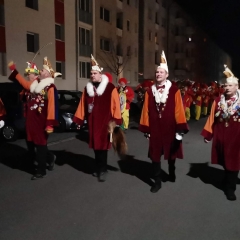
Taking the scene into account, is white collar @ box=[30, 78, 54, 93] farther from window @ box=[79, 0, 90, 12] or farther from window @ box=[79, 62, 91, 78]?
window @ box=[79, 0, 90, 12]

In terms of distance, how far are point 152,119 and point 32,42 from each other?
17.8 meters

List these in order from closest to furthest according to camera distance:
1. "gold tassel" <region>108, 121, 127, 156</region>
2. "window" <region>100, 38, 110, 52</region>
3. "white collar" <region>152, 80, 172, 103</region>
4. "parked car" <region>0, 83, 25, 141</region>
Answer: "white collar" <region>152, 80, 172, 103</region>, "gold tassel" <region>108, 121, 127, 156</region>, "parked car" <region>0, 83, 25, 141</region>, "window" <region>100, 38, 110, 52</region>

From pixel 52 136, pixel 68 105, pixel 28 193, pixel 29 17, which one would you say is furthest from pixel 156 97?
pixel 29 17

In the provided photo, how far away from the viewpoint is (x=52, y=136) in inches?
476

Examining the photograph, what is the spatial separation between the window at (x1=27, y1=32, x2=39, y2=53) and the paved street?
1482 cm

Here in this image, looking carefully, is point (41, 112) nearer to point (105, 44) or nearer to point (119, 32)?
point (105, 44)

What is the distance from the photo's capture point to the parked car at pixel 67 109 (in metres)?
12.9

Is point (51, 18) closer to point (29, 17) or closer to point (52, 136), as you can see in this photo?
point (29, 17)

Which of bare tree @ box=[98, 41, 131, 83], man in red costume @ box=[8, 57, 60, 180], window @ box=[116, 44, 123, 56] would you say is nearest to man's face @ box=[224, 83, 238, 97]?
man in red costume @ box=[8, 57, 60, 180]

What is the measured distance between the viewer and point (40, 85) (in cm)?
627

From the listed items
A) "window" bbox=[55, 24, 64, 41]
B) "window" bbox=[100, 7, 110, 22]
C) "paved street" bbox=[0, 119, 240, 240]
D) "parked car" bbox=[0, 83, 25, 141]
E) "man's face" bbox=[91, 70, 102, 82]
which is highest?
"window" bbox=[100, 7, 110, 22]

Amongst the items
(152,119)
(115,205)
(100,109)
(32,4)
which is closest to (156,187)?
(115,205)

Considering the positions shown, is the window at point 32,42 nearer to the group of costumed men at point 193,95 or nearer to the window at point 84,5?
the window at point 84,5

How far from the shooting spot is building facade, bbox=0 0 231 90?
20.3 metres
